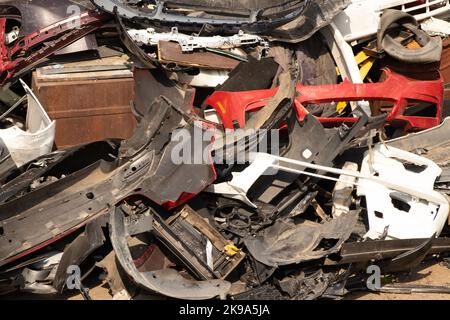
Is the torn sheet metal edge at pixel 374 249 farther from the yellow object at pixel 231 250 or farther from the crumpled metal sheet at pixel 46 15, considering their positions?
the crumpled metal sheet at pixel 46 15

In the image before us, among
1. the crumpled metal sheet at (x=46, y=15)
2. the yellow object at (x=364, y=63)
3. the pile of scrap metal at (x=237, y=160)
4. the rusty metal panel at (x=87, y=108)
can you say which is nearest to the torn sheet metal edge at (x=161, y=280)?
the pile of scrap metal at (x=237, y=160)

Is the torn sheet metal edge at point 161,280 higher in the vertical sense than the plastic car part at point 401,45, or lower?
lower

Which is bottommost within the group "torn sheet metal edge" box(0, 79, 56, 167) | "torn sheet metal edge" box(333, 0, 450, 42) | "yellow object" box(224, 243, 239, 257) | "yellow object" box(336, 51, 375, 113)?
"yellow object" box(224, 243, 239, 257)

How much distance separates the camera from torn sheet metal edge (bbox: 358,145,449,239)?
17.4ft

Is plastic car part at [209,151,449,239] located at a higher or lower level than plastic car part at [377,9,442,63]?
lower

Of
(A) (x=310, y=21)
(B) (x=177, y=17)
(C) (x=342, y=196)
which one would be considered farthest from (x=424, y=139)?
(B) (x=177, y=17)

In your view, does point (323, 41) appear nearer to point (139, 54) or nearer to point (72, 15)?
point (139, 54)

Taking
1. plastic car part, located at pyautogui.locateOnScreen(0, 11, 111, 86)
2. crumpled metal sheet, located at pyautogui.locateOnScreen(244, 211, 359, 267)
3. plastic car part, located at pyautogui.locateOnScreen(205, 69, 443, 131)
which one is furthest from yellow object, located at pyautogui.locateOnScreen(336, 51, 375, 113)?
plastic car part, located at pyautogui.locateOnScreen(0, 11, 111, 86)

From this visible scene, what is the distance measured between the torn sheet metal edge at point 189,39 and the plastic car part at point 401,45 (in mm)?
1036

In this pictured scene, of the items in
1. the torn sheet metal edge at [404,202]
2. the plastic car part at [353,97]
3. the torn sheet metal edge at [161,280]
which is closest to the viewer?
the torn sheet metal edge at [161,280]

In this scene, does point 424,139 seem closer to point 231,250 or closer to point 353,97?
point 353,97

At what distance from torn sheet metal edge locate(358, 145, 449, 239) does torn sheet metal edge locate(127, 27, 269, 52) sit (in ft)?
4.99

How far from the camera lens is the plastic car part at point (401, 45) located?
6328 mm

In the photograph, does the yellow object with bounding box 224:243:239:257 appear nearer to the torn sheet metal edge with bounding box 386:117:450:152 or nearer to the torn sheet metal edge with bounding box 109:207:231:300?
the torn sheet metal edge with bounding box 109:207:231:300
